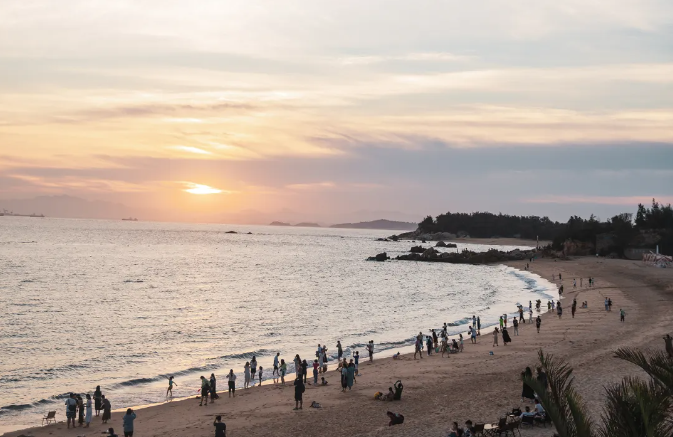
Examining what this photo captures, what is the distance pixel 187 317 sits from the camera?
4856 cm

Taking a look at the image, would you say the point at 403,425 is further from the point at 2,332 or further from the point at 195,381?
the point at 2,332

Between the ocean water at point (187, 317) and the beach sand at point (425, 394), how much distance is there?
3.58 m

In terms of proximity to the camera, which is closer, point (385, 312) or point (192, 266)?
point (385, 312)

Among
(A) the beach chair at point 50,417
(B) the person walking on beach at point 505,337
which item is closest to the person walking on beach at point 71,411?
(A) the beach chair at point 50,417

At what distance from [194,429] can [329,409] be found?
478 cm

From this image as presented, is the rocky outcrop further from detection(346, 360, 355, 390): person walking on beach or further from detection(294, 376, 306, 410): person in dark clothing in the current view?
detection(294, 376, 306, 410): person in dark clothing

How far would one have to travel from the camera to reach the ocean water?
2797cm

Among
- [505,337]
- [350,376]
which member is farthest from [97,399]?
[505,337]

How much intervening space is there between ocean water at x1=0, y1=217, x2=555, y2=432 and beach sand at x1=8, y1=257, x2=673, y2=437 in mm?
3575

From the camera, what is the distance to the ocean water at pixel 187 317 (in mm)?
27969

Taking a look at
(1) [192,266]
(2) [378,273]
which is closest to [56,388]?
(2) [378,273]

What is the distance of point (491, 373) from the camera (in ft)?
85.6

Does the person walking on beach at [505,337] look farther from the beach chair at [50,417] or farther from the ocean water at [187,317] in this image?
the beach chair at [50,417]

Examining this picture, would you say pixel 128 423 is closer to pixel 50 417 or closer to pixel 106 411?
pixel 106 411
